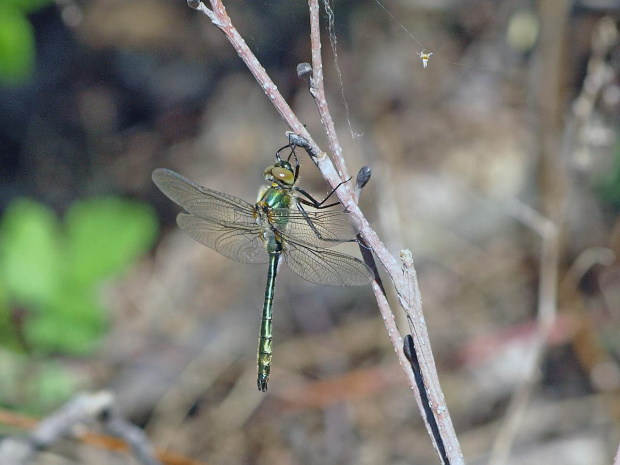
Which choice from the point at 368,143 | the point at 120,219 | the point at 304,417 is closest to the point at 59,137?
the point at 120,219


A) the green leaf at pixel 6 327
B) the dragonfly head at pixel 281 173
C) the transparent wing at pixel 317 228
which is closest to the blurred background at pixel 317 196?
the green leaf at pixel 6 327

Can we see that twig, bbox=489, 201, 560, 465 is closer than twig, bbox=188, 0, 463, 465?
No

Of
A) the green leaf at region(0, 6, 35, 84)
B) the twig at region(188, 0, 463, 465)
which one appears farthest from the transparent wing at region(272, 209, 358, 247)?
the green leaf at region(0, 6, 35, 84)

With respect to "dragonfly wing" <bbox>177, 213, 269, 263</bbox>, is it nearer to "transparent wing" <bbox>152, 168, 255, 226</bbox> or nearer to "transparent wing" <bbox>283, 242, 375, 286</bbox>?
"transparent wing" <bbox>152, 168, 255, 226</bbox>

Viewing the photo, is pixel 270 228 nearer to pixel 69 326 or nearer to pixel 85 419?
pixel 85 419

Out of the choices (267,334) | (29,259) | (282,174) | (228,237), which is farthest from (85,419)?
(29,259)
